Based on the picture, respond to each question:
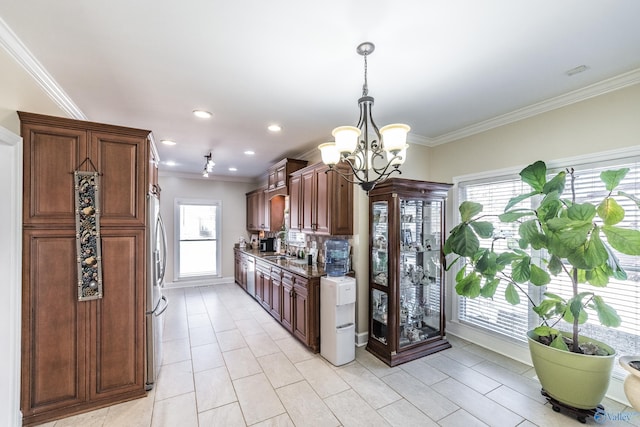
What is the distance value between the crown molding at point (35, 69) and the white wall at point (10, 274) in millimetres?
558

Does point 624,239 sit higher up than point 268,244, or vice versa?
point 624,239

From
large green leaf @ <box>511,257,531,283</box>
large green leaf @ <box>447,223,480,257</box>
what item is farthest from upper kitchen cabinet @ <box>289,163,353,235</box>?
large green leaf @ <box>511,257,531,283</box>

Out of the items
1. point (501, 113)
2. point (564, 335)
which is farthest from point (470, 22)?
point (564, 335)

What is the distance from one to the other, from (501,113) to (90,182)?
4253 millimetres

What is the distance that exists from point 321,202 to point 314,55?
200 cm

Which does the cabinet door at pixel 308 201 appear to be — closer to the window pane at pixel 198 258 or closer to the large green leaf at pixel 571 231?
the large green leaf at pixel 571 231

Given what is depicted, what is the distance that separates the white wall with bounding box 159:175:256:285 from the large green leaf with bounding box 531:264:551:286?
6.29 meters

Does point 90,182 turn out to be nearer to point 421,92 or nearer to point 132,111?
point 132,111

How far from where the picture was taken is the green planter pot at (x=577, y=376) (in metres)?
2.12

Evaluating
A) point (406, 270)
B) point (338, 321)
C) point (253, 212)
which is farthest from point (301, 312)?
point (253, 212)

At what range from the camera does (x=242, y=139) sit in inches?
155

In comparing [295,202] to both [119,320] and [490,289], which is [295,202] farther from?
[490,289]

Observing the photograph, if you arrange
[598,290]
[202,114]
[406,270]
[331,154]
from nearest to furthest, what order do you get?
[331,154], [598,290], [202,114], [406,270]

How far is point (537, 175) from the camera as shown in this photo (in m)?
2.50
